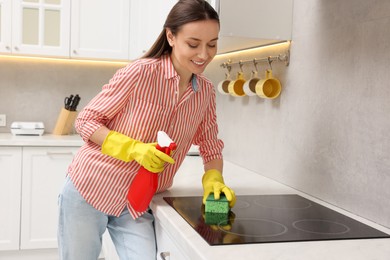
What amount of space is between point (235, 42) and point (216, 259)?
1.20m

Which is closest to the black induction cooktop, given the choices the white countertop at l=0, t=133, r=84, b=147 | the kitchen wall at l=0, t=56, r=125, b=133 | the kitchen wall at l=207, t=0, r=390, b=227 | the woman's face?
the kitchen wall at l=207, t=0, r=390, b=227

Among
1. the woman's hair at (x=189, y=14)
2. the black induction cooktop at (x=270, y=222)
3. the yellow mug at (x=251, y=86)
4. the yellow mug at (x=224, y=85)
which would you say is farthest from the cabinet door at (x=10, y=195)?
the woman's hair at (x=189, y=14)

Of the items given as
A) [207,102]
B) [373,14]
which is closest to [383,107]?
[373,14]

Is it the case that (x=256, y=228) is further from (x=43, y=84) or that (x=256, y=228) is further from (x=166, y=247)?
(x=43, y=84)

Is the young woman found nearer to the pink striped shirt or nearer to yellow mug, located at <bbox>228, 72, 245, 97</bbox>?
the pink striped shirt

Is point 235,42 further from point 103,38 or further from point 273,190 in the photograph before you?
point 103,38

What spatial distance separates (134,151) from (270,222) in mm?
435

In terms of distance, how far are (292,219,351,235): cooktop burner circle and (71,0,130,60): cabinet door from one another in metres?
2.13

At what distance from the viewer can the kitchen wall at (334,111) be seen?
1308mm

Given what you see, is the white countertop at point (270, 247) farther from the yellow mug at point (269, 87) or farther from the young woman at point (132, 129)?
the yellow mug at point (269, 87)

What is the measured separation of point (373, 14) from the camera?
1.33m

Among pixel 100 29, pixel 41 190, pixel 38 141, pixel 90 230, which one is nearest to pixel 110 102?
pixel 90 230

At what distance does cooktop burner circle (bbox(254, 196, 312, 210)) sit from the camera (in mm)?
1469

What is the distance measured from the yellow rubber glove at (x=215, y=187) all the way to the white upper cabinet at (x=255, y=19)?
55cm
